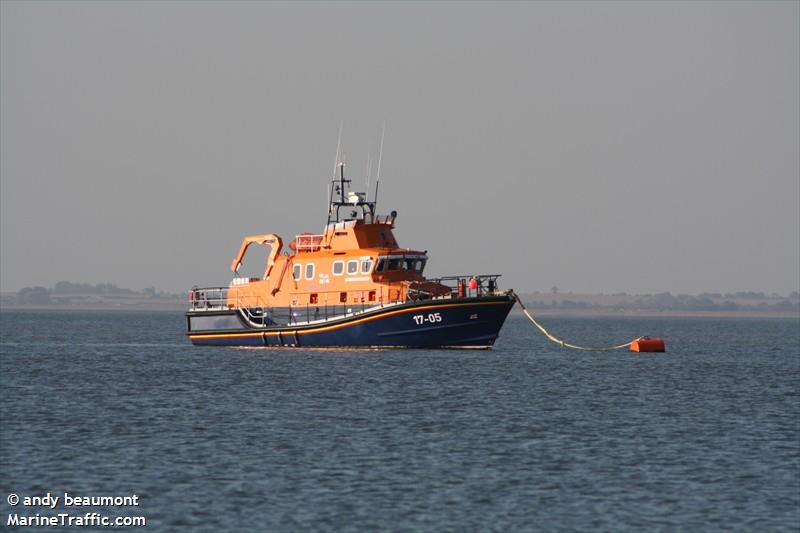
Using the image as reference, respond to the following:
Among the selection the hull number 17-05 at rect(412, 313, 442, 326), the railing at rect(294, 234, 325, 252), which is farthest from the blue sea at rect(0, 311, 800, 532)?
the railing at rect(294, 234, 325, 252)

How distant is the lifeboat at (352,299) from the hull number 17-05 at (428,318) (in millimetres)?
40

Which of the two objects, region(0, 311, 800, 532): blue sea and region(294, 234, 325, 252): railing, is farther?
region(294, 234, 325, 252): railing

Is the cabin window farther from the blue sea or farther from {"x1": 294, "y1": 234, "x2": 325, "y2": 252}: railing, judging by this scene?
the blue sea

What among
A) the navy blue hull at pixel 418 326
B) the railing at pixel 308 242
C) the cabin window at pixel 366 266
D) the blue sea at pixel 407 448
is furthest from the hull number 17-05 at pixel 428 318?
the railing at pixel 308 242

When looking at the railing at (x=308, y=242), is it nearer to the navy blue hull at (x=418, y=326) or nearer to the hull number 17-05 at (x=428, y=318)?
the navy blue hull at (x=418, y=326)

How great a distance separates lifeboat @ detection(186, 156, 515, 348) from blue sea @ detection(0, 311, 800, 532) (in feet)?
8.10

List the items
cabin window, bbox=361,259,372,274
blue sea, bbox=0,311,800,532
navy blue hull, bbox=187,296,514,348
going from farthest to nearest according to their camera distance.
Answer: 1. cabin window, bbox=361,259,372,274
2. navy blue hull, bbox=187,296,514,348
3. blue sea, bbox=0,311,800,532

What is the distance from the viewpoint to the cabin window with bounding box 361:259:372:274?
5094cm

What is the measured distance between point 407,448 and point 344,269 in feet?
84.7

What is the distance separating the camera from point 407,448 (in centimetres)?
2630

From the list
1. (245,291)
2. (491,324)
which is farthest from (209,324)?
(491,324)

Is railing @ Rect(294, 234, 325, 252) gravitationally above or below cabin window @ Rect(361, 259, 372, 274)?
above

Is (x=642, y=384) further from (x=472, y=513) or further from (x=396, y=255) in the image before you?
(x=472, y=513)

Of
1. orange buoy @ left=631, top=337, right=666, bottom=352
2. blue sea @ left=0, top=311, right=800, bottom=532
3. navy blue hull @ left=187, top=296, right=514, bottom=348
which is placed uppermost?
navy blue hull @ left=187, top=296, right=514, bottom=348
